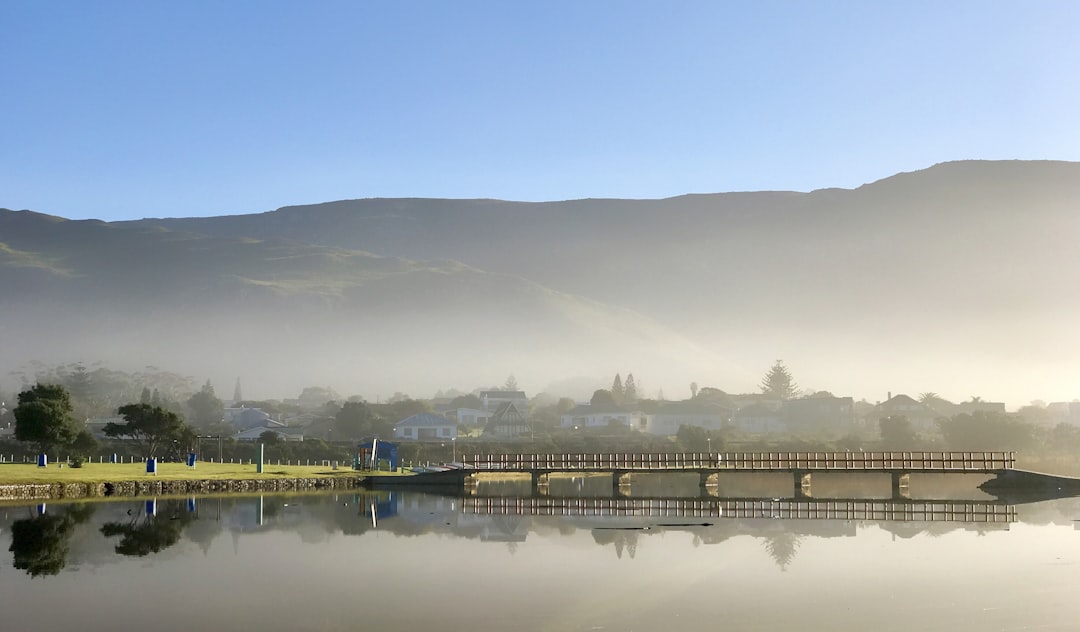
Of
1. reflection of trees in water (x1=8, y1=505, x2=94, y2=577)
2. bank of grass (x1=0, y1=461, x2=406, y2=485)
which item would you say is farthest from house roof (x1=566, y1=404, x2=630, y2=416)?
reflection of trees in water (x1=8, y1=505, x2=94, y2=577)

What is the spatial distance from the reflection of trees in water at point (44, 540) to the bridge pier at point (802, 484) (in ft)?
140

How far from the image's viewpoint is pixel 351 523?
51438 mm

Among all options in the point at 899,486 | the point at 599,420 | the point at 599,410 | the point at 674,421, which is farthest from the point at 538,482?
the point at 674,421

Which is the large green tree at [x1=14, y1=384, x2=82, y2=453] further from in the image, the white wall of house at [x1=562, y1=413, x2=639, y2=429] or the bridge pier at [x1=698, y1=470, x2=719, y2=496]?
the white wall of house at [x1=562, y1=413, x2=639, y2=429]

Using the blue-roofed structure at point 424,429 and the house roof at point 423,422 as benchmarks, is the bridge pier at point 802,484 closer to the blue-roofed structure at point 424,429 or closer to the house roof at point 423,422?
the blue-roofed structure at point 424,429

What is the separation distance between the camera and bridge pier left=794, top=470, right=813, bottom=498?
73.9m

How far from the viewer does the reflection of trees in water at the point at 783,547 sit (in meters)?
38.2

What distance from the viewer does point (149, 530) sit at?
150ft

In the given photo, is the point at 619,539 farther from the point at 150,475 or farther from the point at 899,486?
the point at 150,475

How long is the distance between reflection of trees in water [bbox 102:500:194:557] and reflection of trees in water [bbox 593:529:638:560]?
15931mm

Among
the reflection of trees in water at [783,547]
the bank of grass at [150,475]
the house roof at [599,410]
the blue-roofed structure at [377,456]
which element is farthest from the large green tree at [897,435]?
the reflection of trees in water at [783,547]

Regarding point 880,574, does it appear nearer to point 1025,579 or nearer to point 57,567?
point 1025,579

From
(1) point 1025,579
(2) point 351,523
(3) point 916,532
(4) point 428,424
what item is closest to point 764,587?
(1) point 1025,579

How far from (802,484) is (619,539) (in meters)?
34.4
